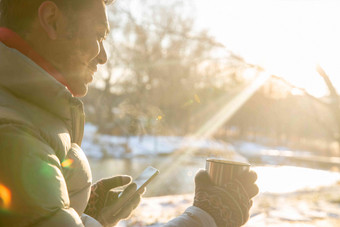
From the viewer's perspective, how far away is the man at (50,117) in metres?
0.76

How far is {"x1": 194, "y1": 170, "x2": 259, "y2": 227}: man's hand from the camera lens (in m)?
1.33

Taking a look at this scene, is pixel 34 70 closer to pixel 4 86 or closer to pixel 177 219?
pixel 4 86

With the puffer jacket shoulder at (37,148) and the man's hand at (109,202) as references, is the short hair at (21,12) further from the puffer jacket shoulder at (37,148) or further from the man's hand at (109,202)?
the man's hand at (109,202)

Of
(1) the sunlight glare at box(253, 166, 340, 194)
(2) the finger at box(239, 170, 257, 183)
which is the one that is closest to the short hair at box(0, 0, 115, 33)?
(2) the finger at box(239, 170, 257, 183)

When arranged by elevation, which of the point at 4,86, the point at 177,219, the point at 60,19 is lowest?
the point at 177,219

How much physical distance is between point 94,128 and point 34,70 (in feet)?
82.7

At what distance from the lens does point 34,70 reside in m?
0.99

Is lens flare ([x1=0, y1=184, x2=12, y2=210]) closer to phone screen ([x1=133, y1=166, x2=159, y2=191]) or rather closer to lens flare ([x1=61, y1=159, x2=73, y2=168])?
lens flare ([x1=61, y1=159, x2=73, y2=168])

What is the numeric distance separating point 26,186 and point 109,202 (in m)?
0.83

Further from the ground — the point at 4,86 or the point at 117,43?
the point at 117,43

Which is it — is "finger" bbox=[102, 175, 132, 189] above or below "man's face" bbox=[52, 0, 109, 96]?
below

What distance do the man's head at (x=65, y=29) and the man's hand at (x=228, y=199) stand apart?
69 cm

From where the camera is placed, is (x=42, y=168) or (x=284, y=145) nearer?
(x=42, y=168)

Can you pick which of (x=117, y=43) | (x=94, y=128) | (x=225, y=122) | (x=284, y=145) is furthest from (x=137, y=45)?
(x=284, y=145)
